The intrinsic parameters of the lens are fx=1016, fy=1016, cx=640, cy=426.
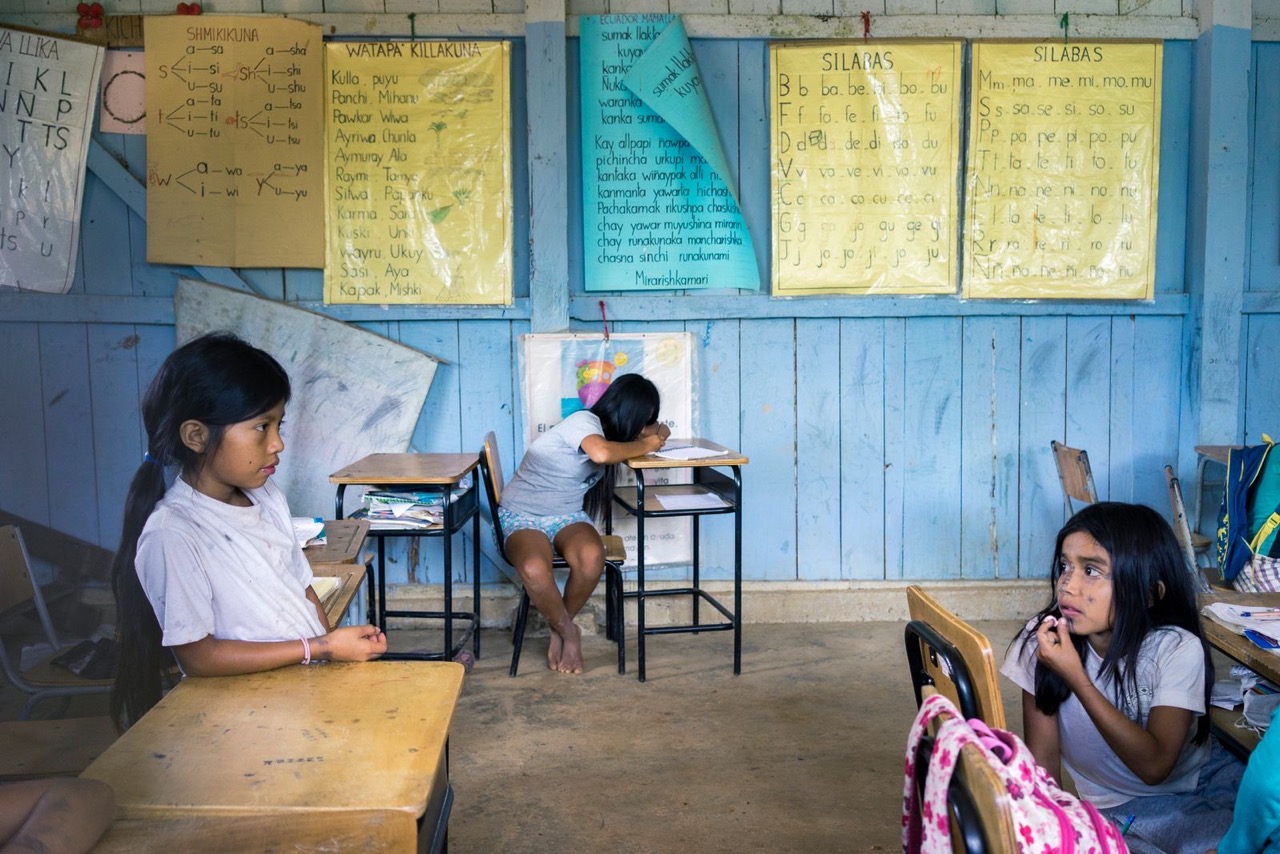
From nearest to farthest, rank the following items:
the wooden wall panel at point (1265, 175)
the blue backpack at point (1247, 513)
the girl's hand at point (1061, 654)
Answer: the girl's hand at point (1061, 654), the blue backpack at point (1247, 513), the wooden wall panel at point (1265, 175)

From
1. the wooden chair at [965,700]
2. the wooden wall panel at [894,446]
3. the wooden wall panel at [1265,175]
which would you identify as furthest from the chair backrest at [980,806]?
the wooden wall panel at [1265,175]

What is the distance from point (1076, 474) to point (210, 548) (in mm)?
2968

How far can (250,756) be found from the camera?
122 cm

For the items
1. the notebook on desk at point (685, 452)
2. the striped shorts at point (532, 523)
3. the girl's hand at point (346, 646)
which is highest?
the notebook on desk at point (685, 452)

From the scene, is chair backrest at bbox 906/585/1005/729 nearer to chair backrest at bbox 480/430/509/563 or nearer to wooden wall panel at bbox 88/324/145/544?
chair backrest at bbox 480/430/509/563

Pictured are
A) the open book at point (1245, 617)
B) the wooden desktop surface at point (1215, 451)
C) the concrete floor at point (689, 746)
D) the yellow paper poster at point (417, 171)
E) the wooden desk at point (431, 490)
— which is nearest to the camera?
the open book at point (1245, 617)

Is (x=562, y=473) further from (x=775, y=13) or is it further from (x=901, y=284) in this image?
(x=775, y=13)

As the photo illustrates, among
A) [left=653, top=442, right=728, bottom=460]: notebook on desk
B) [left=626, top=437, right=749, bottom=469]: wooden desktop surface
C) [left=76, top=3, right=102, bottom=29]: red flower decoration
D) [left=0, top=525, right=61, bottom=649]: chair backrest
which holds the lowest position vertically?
[left=0, top=525, right=61, bottom=649]: chair backrest

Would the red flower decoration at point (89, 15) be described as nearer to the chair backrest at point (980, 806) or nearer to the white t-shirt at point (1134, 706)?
the white t-shirt at point (1134, 706)

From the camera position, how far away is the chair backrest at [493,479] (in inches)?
146

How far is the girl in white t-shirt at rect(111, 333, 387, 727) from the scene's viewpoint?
157 cm

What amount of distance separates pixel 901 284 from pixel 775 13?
1.21 meters

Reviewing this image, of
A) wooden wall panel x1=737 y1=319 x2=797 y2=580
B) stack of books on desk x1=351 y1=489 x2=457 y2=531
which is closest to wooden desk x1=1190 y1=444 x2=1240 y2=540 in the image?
wooden wall panel x1=737 y1=319 x2=797 y2=580

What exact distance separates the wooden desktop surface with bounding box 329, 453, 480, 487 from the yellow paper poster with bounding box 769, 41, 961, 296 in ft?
4.95
